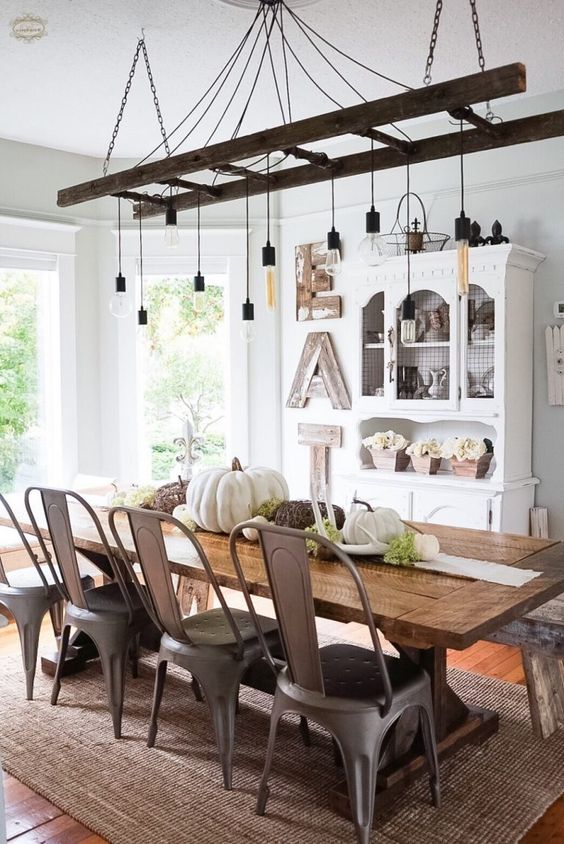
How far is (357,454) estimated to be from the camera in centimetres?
475

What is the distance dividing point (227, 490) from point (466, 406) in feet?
5.59

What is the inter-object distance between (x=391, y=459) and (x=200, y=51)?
2.32 metres

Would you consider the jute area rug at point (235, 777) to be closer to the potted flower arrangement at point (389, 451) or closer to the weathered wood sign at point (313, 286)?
the potted flower arrangement at point (389, 451)

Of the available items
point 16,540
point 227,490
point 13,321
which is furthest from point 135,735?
point 13,321

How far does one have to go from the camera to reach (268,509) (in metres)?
2.94

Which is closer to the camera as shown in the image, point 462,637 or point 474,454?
point 462,637

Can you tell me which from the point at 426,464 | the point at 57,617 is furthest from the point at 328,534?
the point at 426,464

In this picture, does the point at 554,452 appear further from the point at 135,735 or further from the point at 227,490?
the point at 135,735

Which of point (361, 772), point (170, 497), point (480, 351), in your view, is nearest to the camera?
point (361, 772)

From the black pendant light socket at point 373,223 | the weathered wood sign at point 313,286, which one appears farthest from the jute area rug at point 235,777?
the weathered wood sign at point 313,286

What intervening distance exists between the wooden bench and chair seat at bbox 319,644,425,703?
578 millimetres

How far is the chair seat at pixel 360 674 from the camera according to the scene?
85.9 inches

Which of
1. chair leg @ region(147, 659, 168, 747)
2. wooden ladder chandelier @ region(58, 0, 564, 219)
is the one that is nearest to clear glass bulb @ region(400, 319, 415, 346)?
wooden ladder chandelier @ region(58, 0, 564, 219)

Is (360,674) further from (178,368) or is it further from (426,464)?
(178,368)
